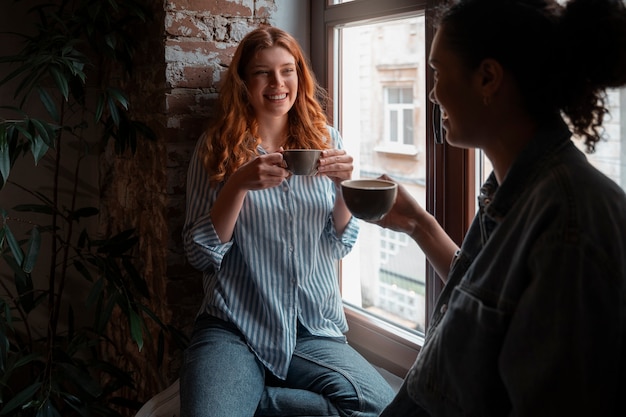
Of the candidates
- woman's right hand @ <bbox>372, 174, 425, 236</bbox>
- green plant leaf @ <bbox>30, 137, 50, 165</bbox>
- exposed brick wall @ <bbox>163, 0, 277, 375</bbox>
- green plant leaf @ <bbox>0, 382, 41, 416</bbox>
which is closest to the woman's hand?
woman's right hand @ <bbox>372, 174, 425, 236</bbox>

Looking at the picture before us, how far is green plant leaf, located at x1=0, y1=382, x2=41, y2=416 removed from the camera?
1.83m

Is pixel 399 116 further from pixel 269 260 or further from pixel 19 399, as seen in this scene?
pixel 19 399

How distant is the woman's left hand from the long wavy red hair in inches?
9.3

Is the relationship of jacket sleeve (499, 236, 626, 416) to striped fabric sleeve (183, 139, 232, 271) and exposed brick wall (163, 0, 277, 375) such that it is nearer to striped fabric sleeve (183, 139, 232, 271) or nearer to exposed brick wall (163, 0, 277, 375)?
striped fabric sleeve (183, 139, 232, 271)

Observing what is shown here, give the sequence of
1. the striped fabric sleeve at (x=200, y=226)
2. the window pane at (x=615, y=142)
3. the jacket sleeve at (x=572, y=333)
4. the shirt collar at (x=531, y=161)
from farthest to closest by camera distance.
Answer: the striped fabric sleeve at (x=200, y=226), the window pane at (x=615, y=142), the shirt collar at (x=531, y=161), the jacket sleeve at (x=572, y=333)

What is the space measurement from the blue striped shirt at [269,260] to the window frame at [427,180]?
0.22 meters

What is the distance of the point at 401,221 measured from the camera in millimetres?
1324

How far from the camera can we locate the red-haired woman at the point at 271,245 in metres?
1.64

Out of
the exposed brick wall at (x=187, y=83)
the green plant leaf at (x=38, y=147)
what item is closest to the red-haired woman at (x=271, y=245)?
the exposed brick wall at (x=187, y=83)

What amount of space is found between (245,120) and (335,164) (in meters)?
0.36

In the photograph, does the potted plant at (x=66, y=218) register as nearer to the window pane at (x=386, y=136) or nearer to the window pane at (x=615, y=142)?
the window pane at (x=386, y=136)

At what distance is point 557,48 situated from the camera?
33.9 inches

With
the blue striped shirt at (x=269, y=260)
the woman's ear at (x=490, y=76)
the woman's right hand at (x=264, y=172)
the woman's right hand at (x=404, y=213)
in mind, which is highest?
the woman's ear at (x=490, y=76)

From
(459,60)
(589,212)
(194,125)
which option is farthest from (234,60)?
(589,212)
